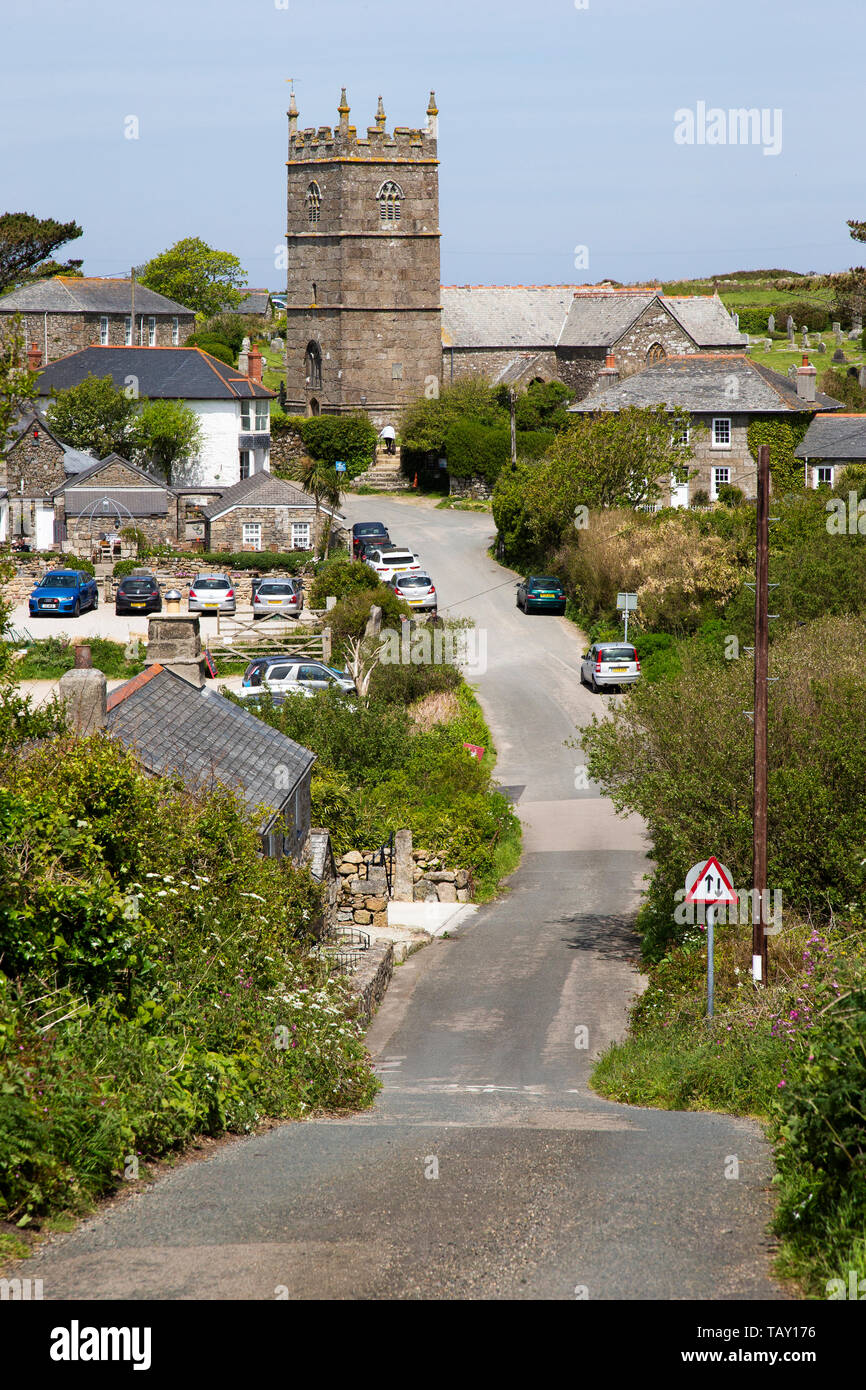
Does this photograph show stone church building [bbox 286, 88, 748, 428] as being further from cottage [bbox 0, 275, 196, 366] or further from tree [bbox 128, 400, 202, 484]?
tree [bbox 128, 400, 202, 484]

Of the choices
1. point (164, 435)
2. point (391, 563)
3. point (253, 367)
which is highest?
point (253, 367)

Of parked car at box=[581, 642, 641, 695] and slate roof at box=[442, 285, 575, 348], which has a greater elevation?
slate roof at box=[442, 285, 575, 348]

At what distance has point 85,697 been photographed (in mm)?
15805

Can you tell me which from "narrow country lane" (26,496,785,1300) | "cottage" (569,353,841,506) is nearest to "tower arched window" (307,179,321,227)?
"cottage" (569,353,841,506)

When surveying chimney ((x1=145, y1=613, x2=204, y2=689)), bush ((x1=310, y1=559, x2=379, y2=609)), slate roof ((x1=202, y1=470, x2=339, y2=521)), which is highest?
slate roof ((x1=202, y1=470, x2=339, y2=521))

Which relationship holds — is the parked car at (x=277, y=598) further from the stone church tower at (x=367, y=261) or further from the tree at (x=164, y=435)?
the stone church tower at (x=367, y=261)

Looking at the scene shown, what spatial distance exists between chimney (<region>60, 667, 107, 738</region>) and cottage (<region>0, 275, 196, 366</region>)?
60132 mm

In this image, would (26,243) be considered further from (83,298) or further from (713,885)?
(713,885)

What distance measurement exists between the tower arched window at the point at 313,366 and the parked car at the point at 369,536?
2132 cm

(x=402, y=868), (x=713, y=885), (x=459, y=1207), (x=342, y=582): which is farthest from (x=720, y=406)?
(x=459, y=1207)

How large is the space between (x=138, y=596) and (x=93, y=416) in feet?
50.1

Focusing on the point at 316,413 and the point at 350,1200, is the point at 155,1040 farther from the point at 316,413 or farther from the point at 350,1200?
the point at 316,413

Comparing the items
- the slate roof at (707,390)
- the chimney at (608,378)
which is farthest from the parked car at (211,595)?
the chimney at (608,378)

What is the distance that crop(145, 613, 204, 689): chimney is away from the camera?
2202 cm
